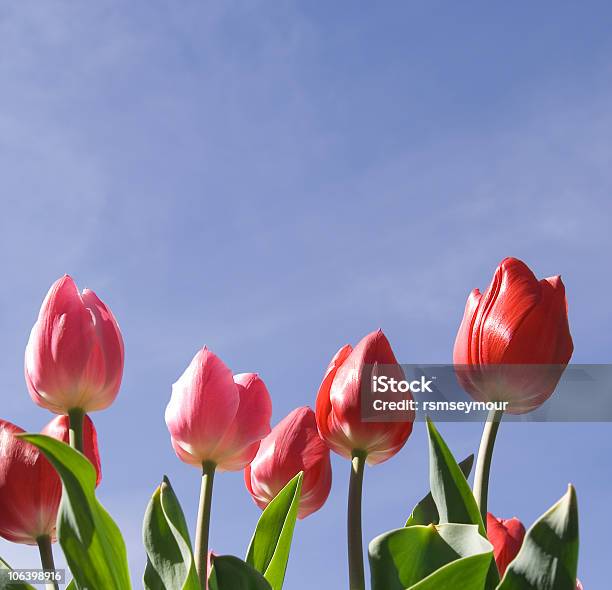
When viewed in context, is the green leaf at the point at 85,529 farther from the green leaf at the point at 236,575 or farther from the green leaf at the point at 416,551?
the green leaf at the point at 416,551

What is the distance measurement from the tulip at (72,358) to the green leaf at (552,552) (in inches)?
22.1

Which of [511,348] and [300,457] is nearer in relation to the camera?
[511,348]

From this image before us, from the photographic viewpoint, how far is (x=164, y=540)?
105 cm

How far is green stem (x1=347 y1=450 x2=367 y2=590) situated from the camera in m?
1.02

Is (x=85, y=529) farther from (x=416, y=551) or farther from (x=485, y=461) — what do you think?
(x=485, y=461)

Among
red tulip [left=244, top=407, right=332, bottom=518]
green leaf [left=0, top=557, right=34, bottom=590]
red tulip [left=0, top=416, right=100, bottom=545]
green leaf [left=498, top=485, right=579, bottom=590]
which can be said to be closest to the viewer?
green leaf [left=498, top=485, right=579, bottom=590]

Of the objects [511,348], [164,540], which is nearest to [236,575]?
[164,540]

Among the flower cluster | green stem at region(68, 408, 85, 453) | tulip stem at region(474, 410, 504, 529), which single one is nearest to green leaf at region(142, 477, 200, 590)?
the flower cluster

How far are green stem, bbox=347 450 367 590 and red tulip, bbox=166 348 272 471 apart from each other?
0.54 feet

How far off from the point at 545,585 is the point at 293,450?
1.68 feet

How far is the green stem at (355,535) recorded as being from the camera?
3.35ft

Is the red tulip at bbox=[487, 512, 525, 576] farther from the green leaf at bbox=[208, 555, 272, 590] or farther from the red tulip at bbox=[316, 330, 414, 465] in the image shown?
the green leaf at bbox=[208, 555, 272, 590]

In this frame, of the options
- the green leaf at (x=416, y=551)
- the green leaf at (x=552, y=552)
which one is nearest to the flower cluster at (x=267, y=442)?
the green leaf at (x=416, y=551)

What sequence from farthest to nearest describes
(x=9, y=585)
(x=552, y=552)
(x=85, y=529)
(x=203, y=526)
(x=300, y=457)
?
(x=300, y=457)
(x=203, y=526)
(x=9, y=585)
(x=85, y=529)
(x=552, y=552)
